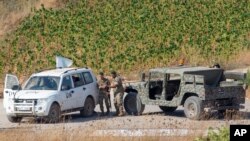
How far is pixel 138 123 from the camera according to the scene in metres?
23.4

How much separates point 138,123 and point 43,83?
187 inches

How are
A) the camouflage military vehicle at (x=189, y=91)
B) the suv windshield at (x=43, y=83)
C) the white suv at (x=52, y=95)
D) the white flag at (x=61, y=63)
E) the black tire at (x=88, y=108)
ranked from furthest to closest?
the white flag at (x=61, y=63)
the black tire at (x=88, y=108)
the suv windshield at (x=43, y=83)
the white suv at (x=52, y=95)
the camouflage military vehicle at (x=189, y=91)

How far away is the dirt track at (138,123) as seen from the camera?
1992 cm

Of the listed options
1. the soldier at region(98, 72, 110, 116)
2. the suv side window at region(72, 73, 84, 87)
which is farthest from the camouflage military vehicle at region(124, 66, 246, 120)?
the suv side window at region(72, 73, 84, 87)

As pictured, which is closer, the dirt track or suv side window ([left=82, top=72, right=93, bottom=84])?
the dirt track

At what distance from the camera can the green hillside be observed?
136 ft

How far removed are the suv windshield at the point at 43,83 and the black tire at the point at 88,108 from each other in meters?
1.45

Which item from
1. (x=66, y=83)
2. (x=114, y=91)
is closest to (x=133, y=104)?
(x=114, y=91)

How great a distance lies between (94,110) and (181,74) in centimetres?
462

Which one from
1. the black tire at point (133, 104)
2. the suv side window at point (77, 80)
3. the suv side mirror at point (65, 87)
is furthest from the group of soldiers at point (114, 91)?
the suv side mirror at point (65, 87)

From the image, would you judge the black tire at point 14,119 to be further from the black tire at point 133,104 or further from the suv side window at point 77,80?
the black tire at point 133,104

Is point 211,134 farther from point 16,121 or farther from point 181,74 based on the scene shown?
point 16,121

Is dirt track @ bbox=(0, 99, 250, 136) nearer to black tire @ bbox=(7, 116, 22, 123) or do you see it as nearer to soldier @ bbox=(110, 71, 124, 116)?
black tire @ bbox=(7, 116, 22, 123)

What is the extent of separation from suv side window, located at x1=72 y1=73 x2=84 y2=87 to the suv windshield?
80 cm
